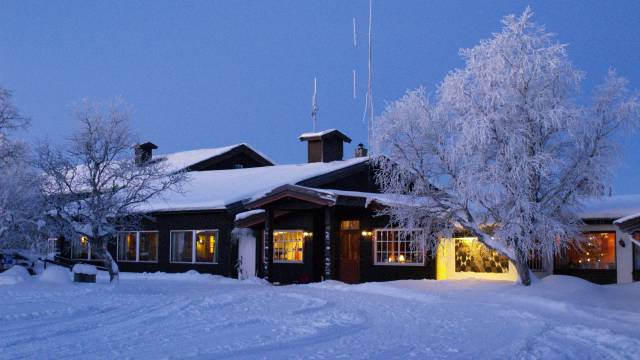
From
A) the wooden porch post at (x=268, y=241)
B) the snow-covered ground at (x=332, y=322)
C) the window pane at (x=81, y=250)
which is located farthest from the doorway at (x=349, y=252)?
the window pane at (x=81, y=250)

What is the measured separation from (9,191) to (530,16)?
1859 cm

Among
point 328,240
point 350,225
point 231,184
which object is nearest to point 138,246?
point 231,184

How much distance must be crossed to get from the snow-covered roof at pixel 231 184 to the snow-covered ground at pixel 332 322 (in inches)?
271

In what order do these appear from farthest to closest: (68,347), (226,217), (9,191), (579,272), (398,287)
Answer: (226,217) < (9,191) < (579,272) < (398,287) < (68,347)

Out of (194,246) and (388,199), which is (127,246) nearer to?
(194,246)

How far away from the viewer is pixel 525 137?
1814 centimetres

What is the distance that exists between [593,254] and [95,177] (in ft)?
51.7

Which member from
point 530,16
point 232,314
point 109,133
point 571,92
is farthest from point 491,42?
point 109,133

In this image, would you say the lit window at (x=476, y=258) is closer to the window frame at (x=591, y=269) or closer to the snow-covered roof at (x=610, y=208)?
the window frame at (x=591, y=269)

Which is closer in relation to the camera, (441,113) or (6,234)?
(441,113)

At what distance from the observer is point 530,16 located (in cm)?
1883

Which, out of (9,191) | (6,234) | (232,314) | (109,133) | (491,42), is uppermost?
(491,42)

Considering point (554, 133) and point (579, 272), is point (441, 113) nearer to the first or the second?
point (554, 133)

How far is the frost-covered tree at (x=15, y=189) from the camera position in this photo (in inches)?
953
